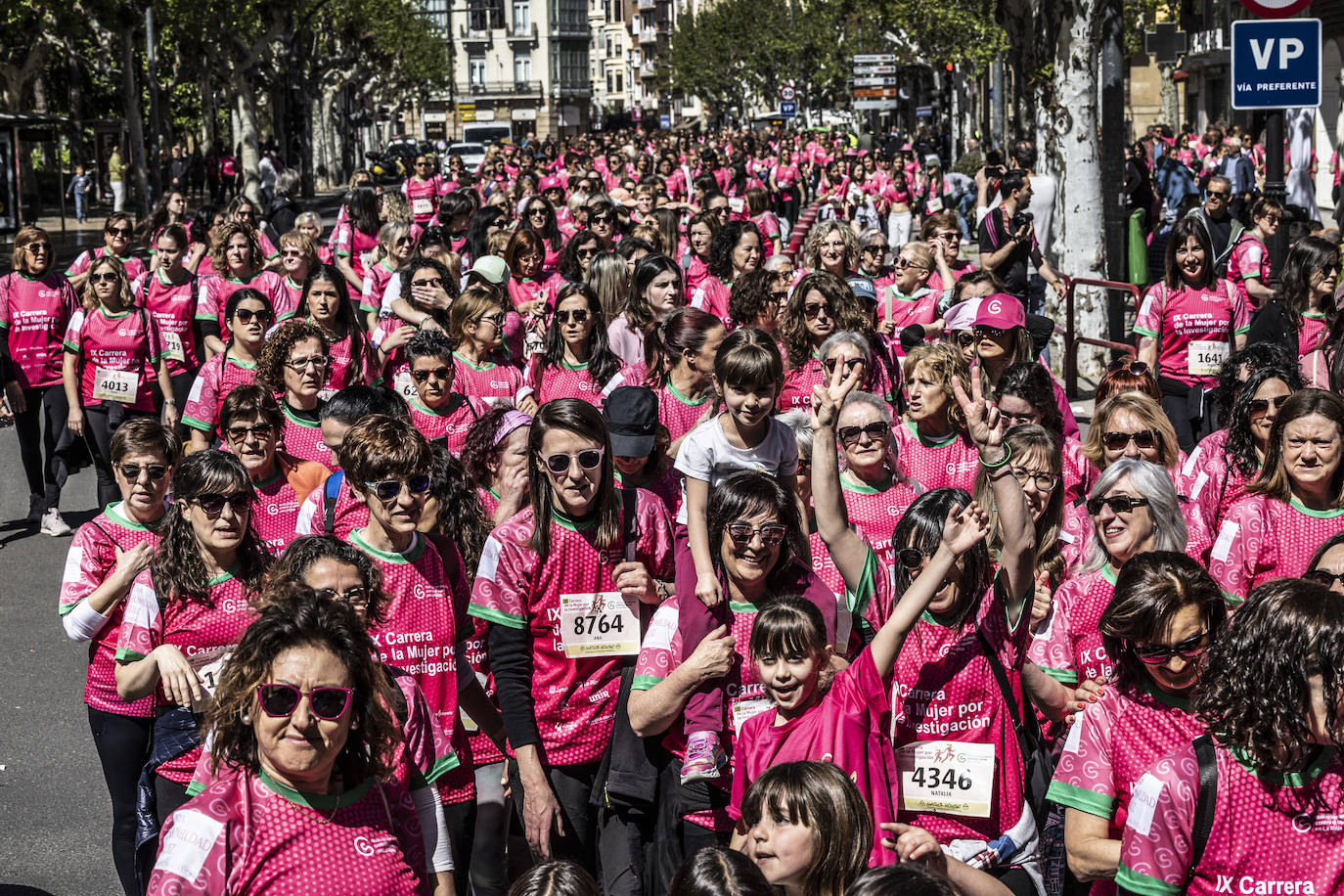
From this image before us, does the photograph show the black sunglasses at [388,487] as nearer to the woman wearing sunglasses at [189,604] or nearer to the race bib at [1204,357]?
the woman wearing sunglasses at [189,604]

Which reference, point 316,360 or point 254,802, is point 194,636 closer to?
point 254,802

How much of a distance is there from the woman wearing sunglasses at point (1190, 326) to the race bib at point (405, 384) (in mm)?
3845

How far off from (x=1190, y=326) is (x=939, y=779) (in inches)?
213

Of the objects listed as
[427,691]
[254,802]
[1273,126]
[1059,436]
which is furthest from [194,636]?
[1273,126]

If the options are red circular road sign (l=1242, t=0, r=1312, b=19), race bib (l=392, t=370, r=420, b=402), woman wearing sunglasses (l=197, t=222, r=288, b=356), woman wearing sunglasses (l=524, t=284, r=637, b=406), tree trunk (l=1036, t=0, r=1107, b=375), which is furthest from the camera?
tree trunk (l=1036, t=0, r=1107, b=375)

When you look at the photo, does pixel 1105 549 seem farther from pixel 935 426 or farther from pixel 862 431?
pixel 935 426

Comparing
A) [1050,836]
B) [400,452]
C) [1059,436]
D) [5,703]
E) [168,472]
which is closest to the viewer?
[1050,836]

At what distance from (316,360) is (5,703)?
7.92 feet

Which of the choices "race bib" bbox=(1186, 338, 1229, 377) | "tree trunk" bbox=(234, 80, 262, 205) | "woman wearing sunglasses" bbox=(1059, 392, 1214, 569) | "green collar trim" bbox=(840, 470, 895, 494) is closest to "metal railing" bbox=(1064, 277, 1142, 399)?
"race bib" bbox=(1186, 338, 1229, 377)

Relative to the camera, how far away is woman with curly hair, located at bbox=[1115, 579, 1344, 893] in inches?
124

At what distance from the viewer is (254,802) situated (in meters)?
3.38

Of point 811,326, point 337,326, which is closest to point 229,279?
point 337,326

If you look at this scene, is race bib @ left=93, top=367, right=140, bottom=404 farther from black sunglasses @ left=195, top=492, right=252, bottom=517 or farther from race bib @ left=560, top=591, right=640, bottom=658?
race bib @ left=560, top=591, right=640, bottom=658

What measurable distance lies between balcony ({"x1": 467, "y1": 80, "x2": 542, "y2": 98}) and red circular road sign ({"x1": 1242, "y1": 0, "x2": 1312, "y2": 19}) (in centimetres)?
14001
